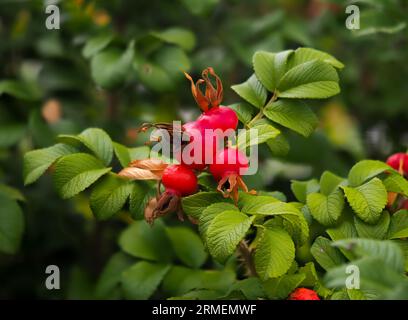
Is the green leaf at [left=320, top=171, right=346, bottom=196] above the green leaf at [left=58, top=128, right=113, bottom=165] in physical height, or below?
below

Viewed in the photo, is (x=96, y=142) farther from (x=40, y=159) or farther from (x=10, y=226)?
(x=10, y=226)

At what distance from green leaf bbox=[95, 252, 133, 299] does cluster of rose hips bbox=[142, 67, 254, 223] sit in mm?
399

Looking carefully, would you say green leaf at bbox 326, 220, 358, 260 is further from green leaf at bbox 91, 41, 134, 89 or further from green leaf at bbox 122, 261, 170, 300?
green leaf at bbox 91, 41, 134, 89

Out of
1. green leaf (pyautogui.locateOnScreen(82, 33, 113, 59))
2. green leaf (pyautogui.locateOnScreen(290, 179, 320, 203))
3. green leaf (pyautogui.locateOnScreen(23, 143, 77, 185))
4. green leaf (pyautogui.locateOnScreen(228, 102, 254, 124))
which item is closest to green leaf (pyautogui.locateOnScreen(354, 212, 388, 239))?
green leaf (pyautogui.locateOnScreen(290, 179, 320, 203))

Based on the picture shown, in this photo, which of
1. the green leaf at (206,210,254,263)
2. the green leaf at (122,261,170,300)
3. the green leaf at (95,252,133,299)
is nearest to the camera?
the green leaf at (206,210,254,263)

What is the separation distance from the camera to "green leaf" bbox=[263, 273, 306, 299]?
33.0 inches

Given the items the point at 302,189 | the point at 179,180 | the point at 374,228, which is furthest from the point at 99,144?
the point at 374,228

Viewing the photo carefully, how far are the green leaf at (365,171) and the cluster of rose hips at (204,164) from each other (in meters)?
0.19

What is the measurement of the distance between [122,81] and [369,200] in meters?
0.57

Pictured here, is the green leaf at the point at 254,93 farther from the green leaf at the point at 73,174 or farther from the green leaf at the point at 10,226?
the green leaf at the point at 10,226

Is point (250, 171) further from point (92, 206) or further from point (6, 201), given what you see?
point (6, 201)

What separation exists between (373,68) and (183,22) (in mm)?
647

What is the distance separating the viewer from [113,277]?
123cm

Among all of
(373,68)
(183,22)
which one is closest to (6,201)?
(183,22)
